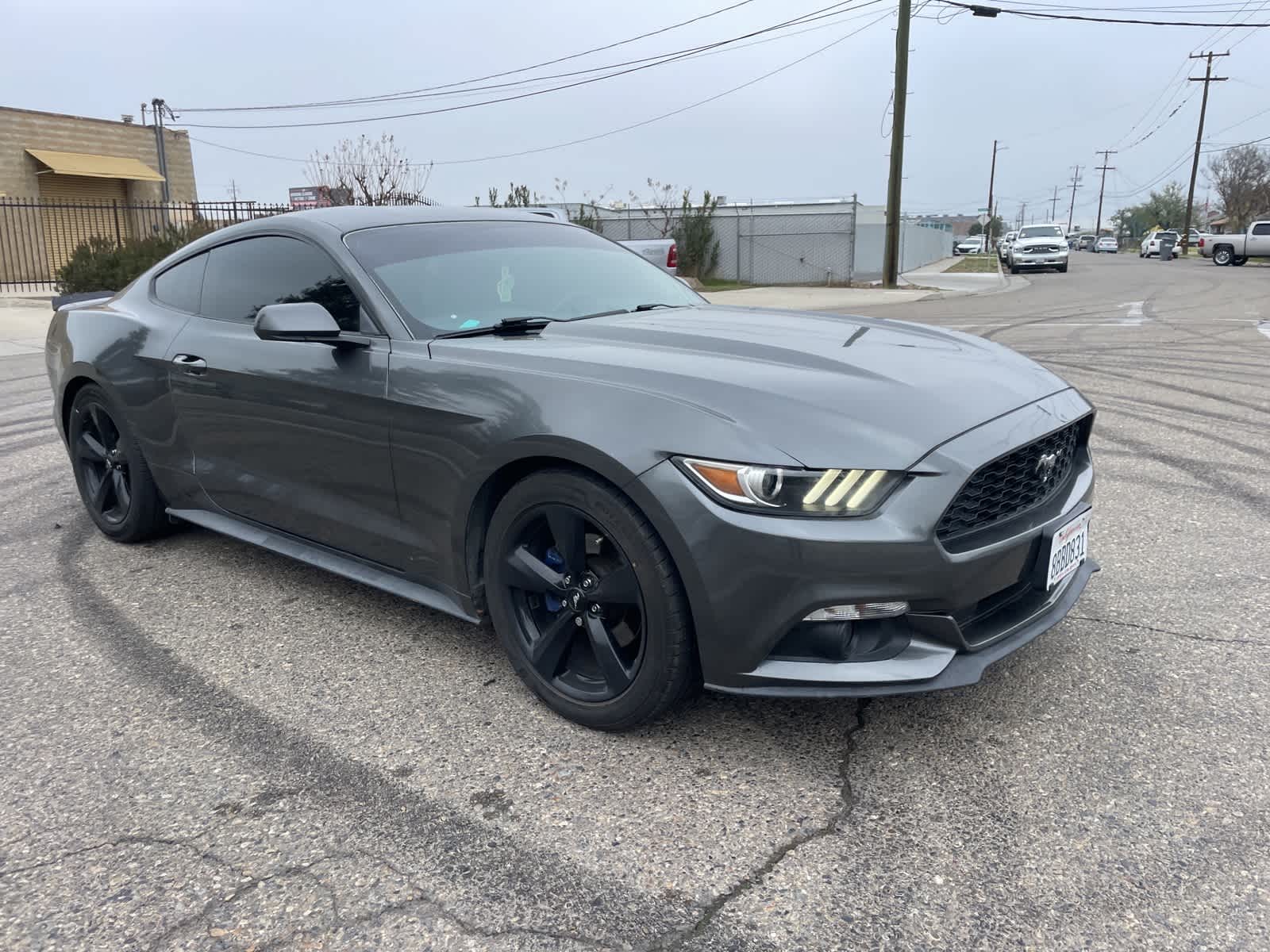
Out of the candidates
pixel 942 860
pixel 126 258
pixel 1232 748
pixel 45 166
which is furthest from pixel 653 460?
pixel 45 166

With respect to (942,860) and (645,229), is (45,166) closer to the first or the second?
(645,229)

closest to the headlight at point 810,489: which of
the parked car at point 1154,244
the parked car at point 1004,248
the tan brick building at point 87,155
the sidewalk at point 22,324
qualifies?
the sidewalk at point 22,324

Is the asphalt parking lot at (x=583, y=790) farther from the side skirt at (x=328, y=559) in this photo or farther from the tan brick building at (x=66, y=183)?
the tan brick building at (x=66, y=183)

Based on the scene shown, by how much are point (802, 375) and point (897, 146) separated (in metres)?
24.3

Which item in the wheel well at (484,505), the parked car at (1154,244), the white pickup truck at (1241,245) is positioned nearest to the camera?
the wheel well at (484,505)

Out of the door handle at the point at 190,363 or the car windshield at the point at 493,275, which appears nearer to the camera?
the car windshield at the point at 493,275

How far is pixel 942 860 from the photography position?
7.43ft

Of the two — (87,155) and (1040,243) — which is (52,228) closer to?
(87,155)

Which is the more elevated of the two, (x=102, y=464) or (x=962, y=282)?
(x=102, y=464)

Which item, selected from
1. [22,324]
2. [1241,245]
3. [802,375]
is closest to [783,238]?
[22,324]

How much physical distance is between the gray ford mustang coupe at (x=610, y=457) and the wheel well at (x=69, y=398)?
0.57m

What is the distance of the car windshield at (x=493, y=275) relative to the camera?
3.39m

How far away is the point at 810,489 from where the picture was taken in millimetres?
2383

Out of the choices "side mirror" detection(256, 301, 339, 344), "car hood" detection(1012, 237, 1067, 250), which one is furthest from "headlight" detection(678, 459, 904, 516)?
"car hood" detection(1012, 237, 1067, 250)
